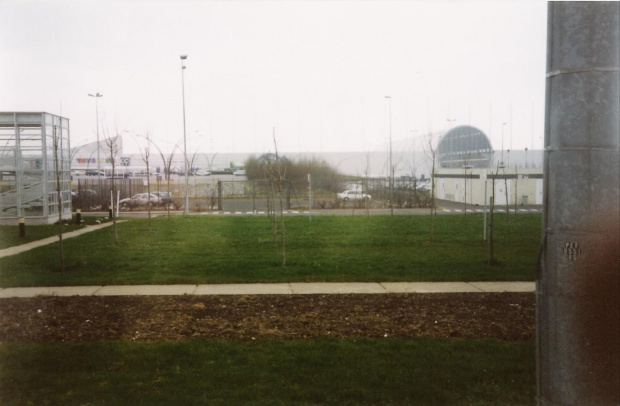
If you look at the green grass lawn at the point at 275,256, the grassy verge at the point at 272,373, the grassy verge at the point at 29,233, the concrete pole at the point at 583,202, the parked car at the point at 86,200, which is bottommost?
the grassy verge at the point at 272,373

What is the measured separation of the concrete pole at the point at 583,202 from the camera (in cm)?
230

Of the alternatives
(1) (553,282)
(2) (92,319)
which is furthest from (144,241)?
(1) (553,282)

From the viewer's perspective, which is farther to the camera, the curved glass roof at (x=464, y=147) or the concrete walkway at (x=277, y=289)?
the curved glass roof at (x=464, y=147)

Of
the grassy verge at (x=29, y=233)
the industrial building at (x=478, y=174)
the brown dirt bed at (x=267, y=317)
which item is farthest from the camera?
the industrial building at (x=478, y=174)

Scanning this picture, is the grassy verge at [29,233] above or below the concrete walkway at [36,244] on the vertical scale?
above

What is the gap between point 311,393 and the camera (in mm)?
4562

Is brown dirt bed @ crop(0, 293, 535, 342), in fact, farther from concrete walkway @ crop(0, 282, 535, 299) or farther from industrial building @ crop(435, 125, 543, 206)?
industrial building @ crop(435, 125, 543, 206)

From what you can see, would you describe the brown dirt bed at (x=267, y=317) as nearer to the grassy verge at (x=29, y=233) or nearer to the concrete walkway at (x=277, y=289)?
the concrete walkway at (x=277, y=289)

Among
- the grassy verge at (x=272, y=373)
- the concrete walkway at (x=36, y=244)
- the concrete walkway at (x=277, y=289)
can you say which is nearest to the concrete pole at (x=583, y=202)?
the grassy verge at (x=272, y=373)

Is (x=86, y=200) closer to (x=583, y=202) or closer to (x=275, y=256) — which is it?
(x=275, y=256)

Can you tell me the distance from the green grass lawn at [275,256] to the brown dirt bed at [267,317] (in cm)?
148

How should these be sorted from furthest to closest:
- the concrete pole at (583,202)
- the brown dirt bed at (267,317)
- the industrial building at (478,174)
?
the industrial building at (478,174) → the brown dirt bed at (267,317) → the concrete pole at (583,202)

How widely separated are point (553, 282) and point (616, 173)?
550 mm

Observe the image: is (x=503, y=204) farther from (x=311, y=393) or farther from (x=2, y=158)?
(x=311, y=393)
